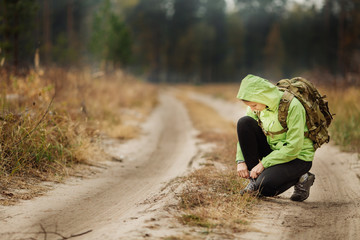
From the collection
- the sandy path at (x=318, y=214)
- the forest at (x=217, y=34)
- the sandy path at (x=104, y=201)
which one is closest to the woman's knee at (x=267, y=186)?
the sandy path at (x=318, y=214)

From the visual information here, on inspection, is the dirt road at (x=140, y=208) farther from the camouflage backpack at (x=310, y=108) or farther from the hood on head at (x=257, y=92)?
the hood on head at (x=257, y=92)

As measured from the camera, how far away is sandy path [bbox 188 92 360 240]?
141 inches

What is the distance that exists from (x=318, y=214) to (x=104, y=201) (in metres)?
2.35

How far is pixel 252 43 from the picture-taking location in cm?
6312

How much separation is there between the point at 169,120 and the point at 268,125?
10065mm

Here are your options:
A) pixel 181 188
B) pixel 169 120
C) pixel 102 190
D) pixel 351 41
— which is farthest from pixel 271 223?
pixel 351 41

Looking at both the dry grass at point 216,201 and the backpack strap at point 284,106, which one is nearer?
the dry grass at point 216,201

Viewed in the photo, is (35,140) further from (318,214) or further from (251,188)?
(318,214)

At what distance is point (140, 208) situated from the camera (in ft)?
13.9

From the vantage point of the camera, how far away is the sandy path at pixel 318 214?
357cm

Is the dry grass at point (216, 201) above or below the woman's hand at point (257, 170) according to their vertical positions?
below

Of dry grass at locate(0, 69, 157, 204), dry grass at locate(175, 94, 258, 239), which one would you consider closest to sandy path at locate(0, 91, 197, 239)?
dry grass at locate(0, 69, 157, 204)

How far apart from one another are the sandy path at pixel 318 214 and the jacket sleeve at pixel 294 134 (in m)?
0.56

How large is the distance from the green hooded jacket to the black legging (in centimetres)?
9
